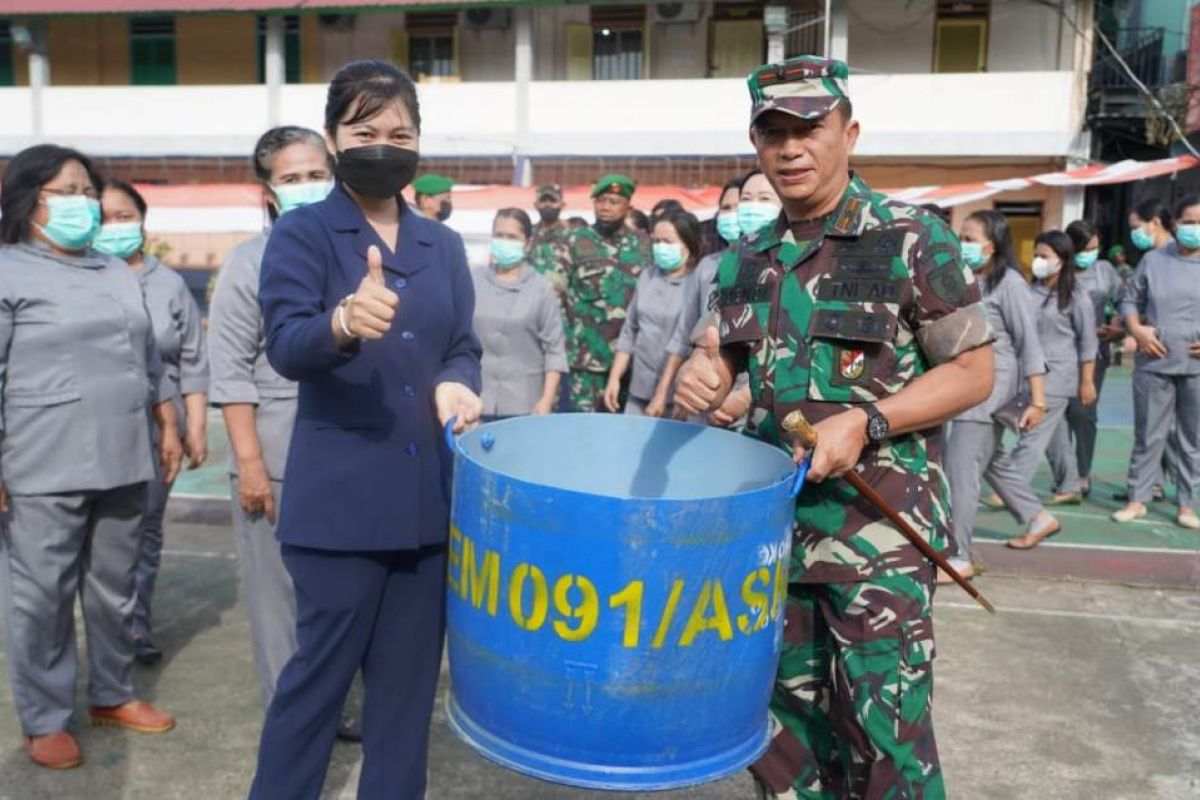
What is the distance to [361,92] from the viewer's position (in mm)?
2260

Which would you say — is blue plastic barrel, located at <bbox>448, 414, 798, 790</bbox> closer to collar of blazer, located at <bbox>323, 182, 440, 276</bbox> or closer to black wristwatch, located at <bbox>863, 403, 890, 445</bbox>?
black wristwatch, located at <bbox>863, 403, 890, 445</bbox>

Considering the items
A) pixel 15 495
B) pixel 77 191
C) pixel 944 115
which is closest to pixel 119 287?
pixel 77 191

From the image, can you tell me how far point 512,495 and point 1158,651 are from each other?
11.9 ft

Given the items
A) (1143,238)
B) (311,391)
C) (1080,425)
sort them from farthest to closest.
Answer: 1. (1143,238)
2. (1080,425)
3. (311,391)

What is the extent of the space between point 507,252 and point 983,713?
9.32 feet

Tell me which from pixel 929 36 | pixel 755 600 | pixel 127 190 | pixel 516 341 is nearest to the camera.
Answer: pixel 755 600

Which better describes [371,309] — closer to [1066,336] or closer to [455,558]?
[455,558]

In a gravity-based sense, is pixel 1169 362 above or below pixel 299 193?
below

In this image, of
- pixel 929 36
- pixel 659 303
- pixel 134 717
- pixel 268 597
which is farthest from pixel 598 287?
pixel 929 36

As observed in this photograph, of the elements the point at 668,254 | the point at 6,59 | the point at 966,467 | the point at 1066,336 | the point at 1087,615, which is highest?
the point at 6,59

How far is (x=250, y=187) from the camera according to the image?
59.2ft

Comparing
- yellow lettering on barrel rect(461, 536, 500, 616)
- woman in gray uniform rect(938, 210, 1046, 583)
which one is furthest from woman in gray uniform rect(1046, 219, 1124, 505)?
yellow lettering on barrel rect(461, 536, 500, 616)

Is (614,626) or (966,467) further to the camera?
(966,467)

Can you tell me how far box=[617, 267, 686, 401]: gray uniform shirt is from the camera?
582cm
